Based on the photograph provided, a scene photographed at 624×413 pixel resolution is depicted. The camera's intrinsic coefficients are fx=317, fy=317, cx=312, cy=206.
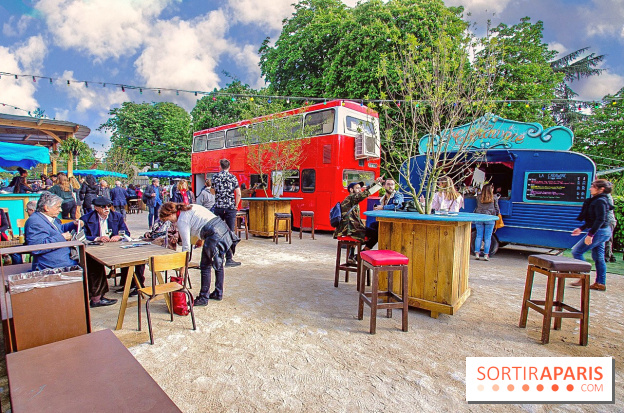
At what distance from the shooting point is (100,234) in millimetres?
4496

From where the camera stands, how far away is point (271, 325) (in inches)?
142

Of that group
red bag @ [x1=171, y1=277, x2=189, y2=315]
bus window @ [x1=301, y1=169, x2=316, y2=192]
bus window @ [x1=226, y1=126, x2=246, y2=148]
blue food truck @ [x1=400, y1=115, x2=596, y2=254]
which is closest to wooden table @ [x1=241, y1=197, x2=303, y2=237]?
bus window @ [x1=301, y1=169, x2=316, y2=192]

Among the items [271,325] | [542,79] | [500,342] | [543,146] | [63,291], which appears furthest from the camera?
[542,79]

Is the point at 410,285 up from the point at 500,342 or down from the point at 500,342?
up

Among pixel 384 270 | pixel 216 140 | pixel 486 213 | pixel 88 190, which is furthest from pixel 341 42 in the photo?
pixel 384 270

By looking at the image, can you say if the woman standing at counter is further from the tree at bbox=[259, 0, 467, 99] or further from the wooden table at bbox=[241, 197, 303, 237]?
the tree at bbox=[259, 0, 467, 99]

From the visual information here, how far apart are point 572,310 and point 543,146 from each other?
5.30 m

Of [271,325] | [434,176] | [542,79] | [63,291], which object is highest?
[542,79]

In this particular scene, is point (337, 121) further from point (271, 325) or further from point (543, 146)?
point (271, 325)

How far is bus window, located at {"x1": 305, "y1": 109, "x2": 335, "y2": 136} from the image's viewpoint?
32.9 feet

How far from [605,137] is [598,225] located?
64.1 ft

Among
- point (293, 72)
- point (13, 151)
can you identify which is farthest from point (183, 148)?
point (13, 151)

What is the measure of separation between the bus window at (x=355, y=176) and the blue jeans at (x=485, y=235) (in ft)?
13.5

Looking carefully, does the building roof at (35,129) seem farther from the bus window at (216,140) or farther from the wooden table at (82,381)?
the wooden table at (82,381)
